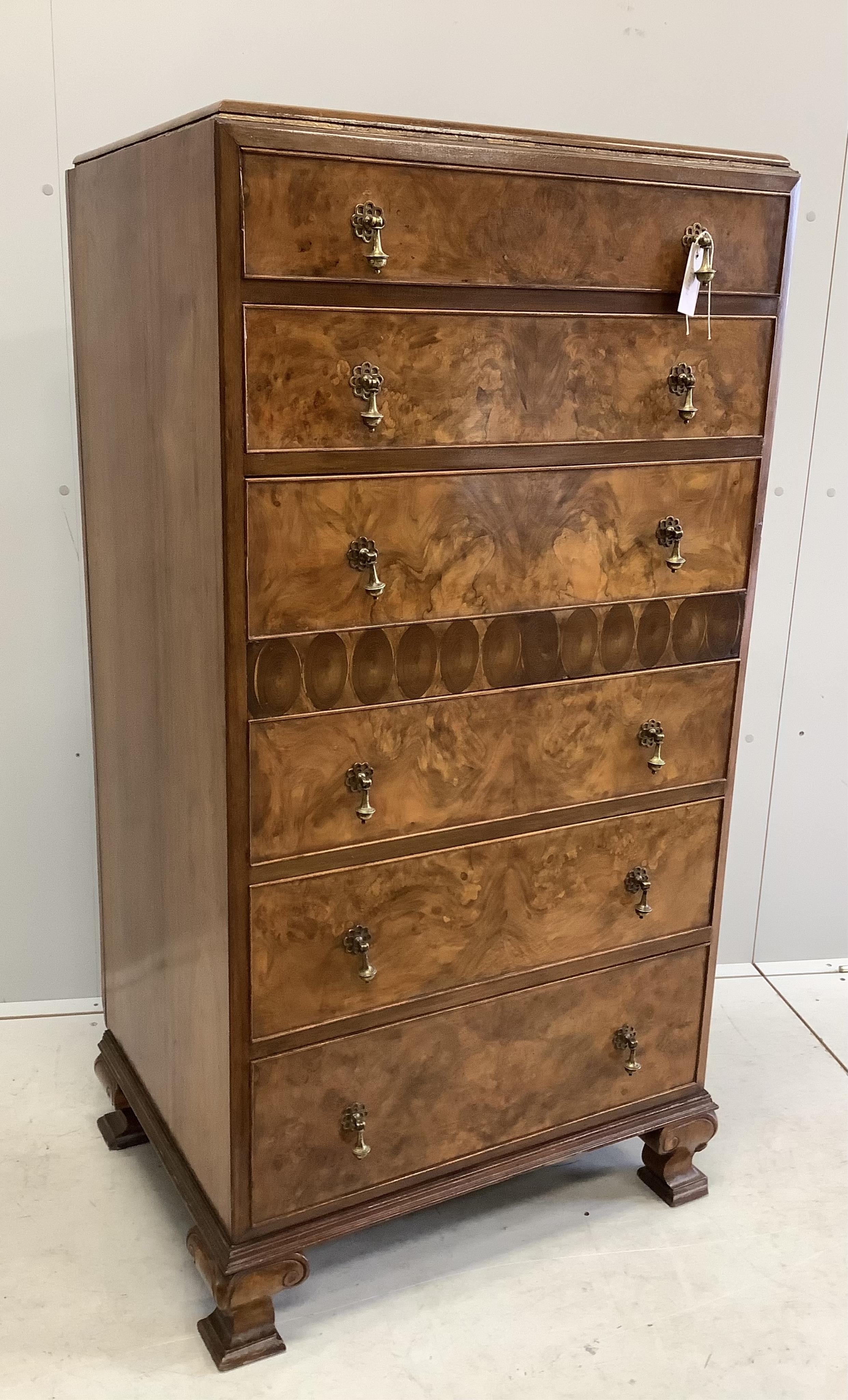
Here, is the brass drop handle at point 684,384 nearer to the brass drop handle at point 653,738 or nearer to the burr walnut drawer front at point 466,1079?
the brass drop handle at point 653,738

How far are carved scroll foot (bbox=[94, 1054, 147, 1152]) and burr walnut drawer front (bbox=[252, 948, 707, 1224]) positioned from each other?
51 centimetres

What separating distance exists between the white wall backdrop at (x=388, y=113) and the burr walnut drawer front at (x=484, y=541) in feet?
2.66

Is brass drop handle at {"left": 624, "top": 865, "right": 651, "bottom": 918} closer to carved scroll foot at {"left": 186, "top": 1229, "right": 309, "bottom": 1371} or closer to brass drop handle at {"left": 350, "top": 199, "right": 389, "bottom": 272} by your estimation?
carved scroll foot at {"left": 186, "top": 1229, "right": 309, "bottom": 1371}

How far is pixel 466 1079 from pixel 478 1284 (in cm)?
32

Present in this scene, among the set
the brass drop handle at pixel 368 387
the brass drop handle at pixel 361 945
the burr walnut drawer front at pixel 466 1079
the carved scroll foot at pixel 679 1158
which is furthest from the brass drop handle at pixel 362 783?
the carved scroll foot at pixel 679 1158

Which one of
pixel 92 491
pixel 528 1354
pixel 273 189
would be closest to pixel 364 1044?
pixel 528 1354

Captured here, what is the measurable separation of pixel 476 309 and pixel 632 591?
1.49ft

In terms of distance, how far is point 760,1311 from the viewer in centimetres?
183

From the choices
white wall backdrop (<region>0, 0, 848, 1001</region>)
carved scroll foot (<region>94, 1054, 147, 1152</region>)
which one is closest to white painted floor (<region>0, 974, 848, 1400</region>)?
carved scroll foot (<region>94, 1054, 147, 1152</region>)

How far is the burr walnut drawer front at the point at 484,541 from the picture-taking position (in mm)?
1479

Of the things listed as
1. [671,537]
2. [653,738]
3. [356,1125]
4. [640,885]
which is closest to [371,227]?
[671,537]

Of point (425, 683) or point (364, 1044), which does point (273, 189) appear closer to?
point (425, 683)

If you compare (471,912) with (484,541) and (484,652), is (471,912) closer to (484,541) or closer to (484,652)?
(484,652)

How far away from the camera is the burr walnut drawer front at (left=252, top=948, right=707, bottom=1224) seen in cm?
169
